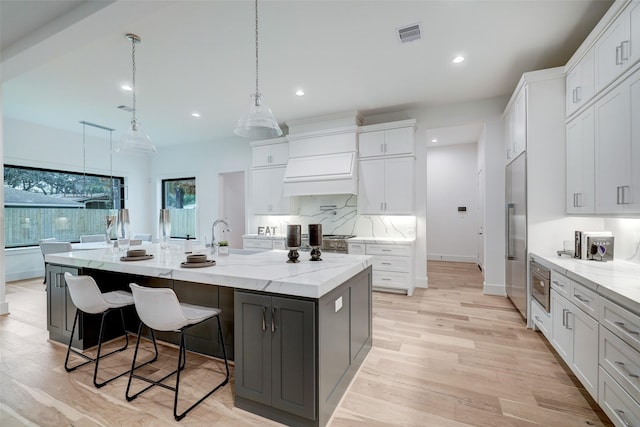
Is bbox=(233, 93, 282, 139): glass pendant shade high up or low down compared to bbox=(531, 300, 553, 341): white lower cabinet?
up

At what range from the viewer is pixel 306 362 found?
1.63m

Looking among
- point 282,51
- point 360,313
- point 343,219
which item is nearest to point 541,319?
point 360,313

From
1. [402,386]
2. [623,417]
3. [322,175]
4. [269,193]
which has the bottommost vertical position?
[402,386]

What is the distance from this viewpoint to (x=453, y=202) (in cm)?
742

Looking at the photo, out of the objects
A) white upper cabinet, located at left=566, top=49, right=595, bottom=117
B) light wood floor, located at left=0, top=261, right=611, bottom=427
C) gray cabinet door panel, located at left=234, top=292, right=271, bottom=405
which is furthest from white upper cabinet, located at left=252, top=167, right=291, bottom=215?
white upper cabinet, located at left=566, top=49, right=595, bottom=117

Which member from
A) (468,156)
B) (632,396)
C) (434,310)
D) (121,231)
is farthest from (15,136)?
(468,156)

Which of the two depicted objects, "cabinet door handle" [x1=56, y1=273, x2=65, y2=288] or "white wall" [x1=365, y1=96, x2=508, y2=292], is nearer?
"cabinet door handle" [x1=56, y1=273, x2=65, y2=288]

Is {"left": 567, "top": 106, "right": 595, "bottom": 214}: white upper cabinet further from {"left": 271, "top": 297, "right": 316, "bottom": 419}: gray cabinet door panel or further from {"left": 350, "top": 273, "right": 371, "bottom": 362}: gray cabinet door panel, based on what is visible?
{"left": 271, "top": 297, "right": 316, "bottom": 419}: gray cabinet door panel

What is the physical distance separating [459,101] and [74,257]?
5.44m

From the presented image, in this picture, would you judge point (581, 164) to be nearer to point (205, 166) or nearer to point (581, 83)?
point (581, 83)

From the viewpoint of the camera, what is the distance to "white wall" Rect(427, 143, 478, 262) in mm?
7176

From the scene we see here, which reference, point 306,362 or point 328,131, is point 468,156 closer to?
point 328,131

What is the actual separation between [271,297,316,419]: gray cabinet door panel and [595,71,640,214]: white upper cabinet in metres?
2.36

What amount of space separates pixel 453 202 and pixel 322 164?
13.9 feet
